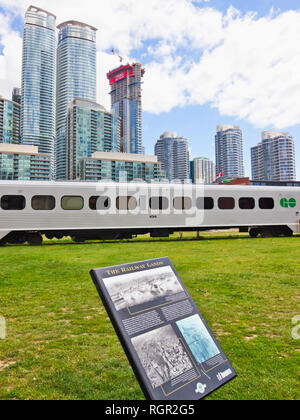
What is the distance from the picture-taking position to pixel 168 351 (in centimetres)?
243

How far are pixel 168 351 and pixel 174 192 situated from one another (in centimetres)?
1462

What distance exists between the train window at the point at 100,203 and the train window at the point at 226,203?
21.9ft

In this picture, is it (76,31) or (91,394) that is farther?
(76,31)

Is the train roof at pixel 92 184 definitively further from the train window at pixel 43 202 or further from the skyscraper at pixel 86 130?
the skyscraper at pixel 86 130

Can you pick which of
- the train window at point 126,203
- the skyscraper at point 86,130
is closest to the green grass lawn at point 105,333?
the train window at point 126,203

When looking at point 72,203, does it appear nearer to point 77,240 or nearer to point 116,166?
point 77,240

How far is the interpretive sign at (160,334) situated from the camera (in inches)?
90.0

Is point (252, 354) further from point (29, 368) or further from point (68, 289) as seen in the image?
point (68, 289)

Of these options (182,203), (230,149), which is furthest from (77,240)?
(230,149)

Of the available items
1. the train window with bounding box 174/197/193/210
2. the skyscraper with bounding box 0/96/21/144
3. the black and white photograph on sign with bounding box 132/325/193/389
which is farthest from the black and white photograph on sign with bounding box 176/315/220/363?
the skyscraper with bounding box 0/96/21/144

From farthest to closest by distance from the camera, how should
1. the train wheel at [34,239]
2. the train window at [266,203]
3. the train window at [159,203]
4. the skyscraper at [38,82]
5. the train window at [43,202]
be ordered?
the skyscraper at [38,82] → the train window at [266,203] → the train window at [159,203] → the train wheel at [34,239] → the train window at [43,202]

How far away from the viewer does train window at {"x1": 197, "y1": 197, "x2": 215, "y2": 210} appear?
17.2 metres

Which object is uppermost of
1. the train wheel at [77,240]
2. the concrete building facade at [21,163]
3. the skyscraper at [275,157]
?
the skyscraper at [275,157]

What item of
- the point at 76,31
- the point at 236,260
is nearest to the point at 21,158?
the point at 236,260
